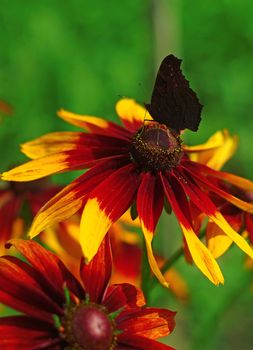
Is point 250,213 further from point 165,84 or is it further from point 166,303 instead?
point 166,303

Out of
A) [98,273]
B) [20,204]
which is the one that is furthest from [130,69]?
[98,273]

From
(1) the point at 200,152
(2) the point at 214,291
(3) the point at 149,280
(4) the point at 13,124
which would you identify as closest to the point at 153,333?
(3) the point at 149,280

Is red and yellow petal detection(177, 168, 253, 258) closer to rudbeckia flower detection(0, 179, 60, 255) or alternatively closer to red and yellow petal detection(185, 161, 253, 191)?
red and yellow petal detection(185, 161, 253, 191)

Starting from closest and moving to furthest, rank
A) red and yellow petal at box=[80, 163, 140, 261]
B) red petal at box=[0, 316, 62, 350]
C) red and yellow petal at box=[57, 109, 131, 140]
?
red petal at box=[0, 316, 62, 350]
red and yellow petal at box=[80, 163, 140, 261]
red and yellow petal at box=[57, 109, 131, 140]

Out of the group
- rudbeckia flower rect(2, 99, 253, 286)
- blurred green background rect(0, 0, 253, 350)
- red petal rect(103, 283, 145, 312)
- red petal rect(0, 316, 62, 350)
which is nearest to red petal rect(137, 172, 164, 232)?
rudbeckia flower rect(2, 99, 253, 286)

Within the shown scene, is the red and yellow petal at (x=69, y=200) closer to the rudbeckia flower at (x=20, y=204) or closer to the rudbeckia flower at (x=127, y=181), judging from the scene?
the rudbeckia flower at (x=127, y=181)

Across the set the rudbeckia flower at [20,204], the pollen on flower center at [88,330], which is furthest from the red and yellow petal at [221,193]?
the rudbeckia flower at [20,204]
